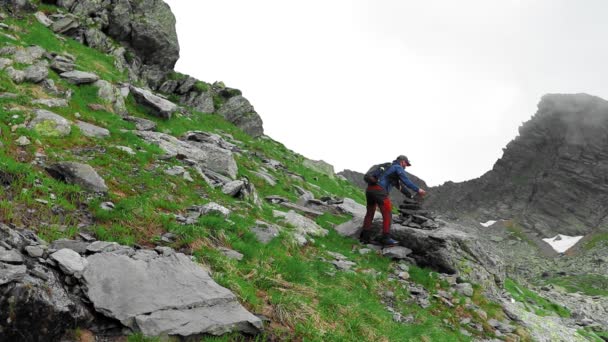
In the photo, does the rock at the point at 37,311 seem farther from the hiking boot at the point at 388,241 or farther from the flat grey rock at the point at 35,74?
the flat grey rock at the point at 35,74

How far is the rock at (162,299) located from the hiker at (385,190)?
406 inches

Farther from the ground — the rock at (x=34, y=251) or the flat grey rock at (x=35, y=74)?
the flat grey rock at (x=35, y=74)

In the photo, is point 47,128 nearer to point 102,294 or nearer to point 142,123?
point 142,123

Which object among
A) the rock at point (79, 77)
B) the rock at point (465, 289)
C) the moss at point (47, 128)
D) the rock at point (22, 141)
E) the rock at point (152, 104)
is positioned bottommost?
the rock at point (22, 141)

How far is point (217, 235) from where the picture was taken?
1199 centimetres

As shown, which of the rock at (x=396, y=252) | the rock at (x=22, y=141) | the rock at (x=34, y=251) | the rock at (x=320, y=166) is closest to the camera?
the rock at (x=34, y=251)

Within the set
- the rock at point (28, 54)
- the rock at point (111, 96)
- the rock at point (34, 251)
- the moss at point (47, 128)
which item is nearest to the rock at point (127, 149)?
the moss at point (47, 128)

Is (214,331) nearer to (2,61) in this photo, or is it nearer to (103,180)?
(103,180)

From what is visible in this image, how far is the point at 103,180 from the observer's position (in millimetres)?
12727

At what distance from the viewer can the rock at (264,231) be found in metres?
13.5

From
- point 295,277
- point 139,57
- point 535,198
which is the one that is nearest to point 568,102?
point 535,198

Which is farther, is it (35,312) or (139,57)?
(139,57)

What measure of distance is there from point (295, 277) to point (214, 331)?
395cm

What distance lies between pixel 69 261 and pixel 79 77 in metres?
18.2
